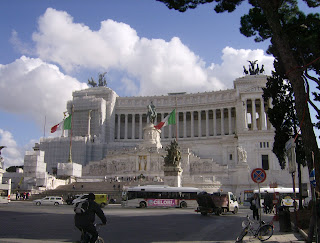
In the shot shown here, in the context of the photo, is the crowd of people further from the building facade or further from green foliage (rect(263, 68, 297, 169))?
green foliage (rect(263, 68, 297, 169))

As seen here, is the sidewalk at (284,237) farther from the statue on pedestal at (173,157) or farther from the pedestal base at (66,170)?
the pedestal base at (66,170)

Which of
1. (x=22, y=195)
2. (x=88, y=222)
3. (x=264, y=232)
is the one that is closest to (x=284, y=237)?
(x=264, y=232)

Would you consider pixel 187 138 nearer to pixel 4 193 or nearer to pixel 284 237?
pixel 4 193

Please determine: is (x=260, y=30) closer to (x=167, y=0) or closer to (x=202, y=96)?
(x=167, y=0)

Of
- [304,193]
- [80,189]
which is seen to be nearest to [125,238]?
[304,193]

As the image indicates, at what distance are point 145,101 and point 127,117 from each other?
20.0ft

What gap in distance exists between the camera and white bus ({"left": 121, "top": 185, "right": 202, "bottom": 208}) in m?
33.8

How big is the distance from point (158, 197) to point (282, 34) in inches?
869

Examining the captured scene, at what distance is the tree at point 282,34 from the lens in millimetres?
14516

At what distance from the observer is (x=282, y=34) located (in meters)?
15.6

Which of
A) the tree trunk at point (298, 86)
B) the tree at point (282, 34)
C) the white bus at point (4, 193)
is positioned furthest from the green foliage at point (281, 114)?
the white bus at point (4, 193)

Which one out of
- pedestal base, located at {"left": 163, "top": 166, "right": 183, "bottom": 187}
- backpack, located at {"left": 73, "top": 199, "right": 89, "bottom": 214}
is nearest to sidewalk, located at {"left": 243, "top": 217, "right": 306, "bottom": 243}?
backpack, located at {"left": 73, "top": 199, "right": 89, "bottom": 214}

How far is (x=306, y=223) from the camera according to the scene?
1459cm

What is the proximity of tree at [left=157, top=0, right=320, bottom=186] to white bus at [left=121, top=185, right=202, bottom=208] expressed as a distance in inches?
701
